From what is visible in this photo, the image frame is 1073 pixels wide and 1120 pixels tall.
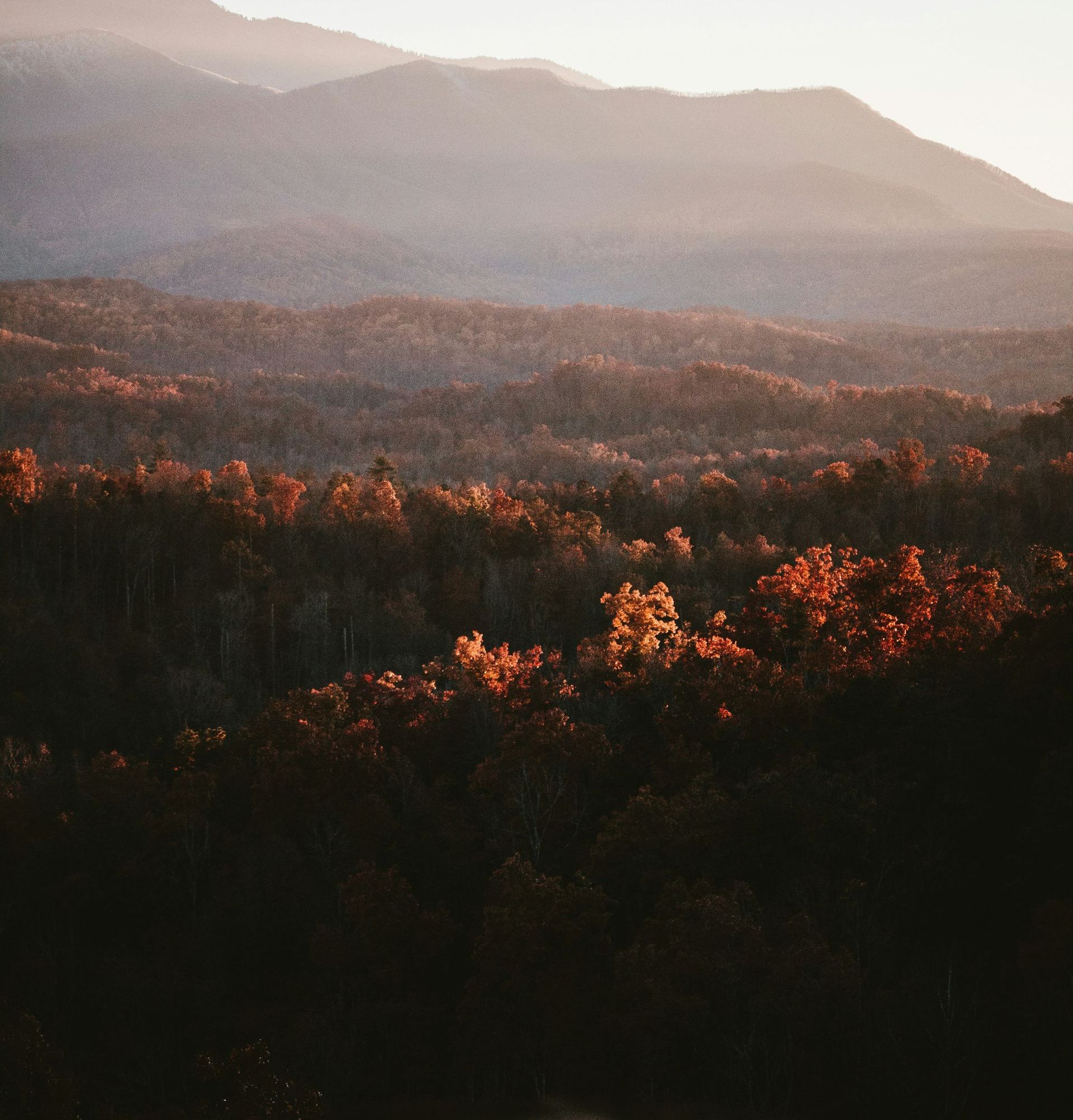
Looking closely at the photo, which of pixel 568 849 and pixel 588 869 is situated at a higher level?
pixel 588 869

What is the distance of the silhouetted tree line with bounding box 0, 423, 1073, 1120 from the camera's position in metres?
21.0

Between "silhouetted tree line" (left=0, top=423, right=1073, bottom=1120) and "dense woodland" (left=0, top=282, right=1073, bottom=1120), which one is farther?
"dense woodland" (left=0, top=282, right=1073, bottom=1120)

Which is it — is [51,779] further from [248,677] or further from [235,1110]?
[235,1110]

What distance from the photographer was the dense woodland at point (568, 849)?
21.2 meters

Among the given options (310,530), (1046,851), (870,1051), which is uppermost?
(1046,851)

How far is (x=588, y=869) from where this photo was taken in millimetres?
29109

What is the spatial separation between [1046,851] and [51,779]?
32.8 meters

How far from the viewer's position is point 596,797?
3431 cm

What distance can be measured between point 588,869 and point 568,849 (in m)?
3.30

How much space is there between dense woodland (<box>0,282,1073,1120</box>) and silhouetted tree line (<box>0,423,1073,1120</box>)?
94mm

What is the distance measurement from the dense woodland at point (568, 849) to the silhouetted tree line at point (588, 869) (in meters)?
0.09

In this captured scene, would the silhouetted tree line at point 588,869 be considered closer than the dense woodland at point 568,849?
Yes

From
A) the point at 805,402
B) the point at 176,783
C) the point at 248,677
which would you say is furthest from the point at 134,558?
the point at 805,402

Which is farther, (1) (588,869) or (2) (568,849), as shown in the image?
(2) (568,849)
